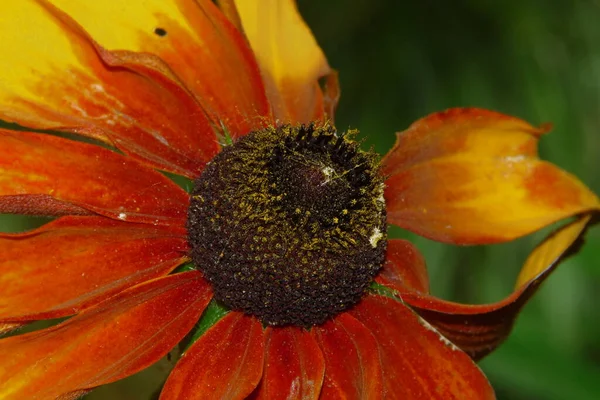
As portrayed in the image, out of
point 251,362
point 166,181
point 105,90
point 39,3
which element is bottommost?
point 251,362

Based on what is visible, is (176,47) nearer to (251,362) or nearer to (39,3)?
(39,3)

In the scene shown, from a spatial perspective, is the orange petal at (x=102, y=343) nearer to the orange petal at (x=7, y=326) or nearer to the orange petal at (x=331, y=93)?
the orange petal at (x=7, y=326)

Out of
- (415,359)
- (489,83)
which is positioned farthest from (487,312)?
(489,83)

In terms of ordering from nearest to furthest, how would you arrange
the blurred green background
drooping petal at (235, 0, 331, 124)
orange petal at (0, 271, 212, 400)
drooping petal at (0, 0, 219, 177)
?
orange petal at (0, 271, 212, 400) → drooping petal at (0, 0, 219, 177) → drooping petal at (235, 0, 331, 124) → the blurred green background

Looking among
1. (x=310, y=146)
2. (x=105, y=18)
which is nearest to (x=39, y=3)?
(x=105, y=18)

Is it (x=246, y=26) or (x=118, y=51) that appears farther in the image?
(x=246, y=26)

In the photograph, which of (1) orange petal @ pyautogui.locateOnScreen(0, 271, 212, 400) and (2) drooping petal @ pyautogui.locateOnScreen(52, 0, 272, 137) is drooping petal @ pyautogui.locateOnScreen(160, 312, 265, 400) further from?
(2) drooping petal @ pyautogui.locateOnScreen(52, 0, 272, 137)

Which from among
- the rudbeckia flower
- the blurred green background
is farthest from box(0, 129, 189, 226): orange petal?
the blurred green background
